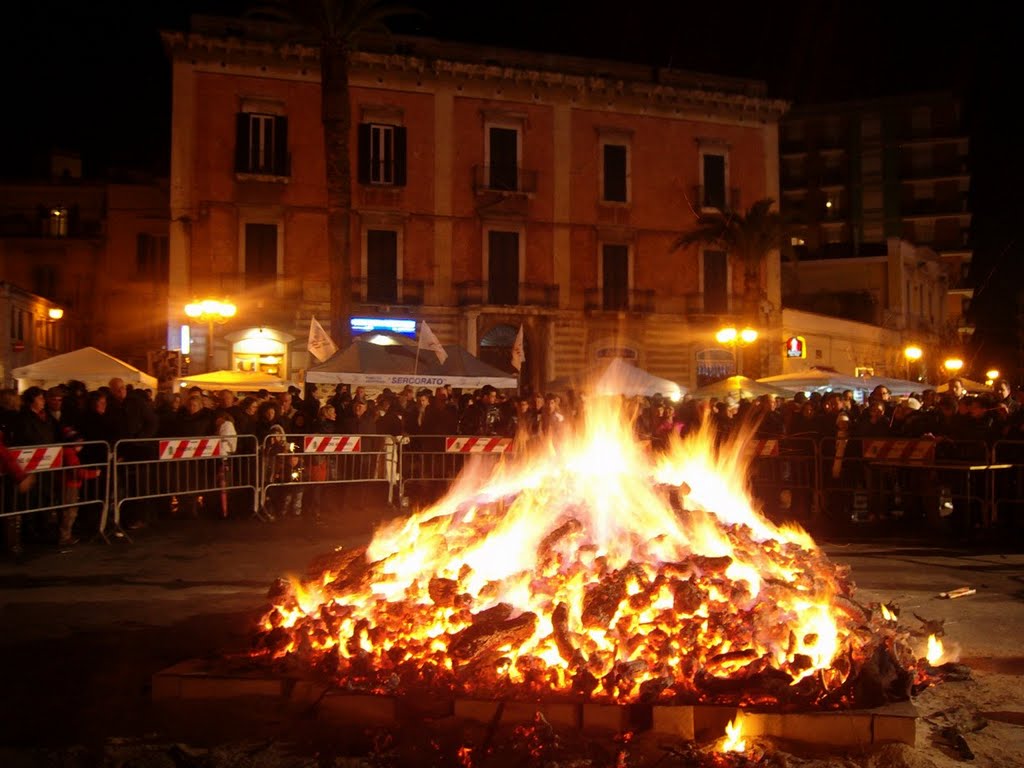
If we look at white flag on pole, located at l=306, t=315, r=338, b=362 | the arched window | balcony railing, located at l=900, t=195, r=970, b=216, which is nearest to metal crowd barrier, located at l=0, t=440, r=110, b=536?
white flag on pole, located at l=306, t=315, r=338, b=362

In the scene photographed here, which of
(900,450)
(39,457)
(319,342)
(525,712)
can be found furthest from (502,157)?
(525,712)

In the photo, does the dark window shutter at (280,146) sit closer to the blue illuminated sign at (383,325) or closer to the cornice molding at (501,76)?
the cornice molding at (501,76)

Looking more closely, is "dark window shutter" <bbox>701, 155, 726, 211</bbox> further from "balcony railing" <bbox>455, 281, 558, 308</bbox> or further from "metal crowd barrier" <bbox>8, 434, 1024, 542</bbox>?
"metal crowd barrier" <bbox>8, 434, 1024, 542</bbox>

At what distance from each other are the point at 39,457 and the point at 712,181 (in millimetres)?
30484

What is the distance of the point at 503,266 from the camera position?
109 feet

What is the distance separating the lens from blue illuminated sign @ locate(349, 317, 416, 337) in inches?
1221

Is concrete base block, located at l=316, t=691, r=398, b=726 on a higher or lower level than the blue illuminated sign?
lower

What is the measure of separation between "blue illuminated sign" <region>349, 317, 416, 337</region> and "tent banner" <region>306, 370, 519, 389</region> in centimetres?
1172

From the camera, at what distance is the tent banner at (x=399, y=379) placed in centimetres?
1811

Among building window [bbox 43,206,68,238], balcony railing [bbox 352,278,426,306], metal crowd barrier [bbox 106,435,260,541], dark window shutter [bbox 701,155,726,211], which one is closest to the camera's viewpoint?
metal crowd barrier [bbox 106,435,260,541]

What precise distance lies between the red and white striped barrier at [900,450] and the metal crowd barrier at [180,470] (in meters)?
9.19

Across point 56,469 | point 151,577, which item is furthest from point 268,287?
point 151,577

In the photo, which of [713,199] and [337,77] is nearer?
[337,77]

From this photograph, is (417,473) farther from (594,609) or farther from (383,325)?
(383,325)
